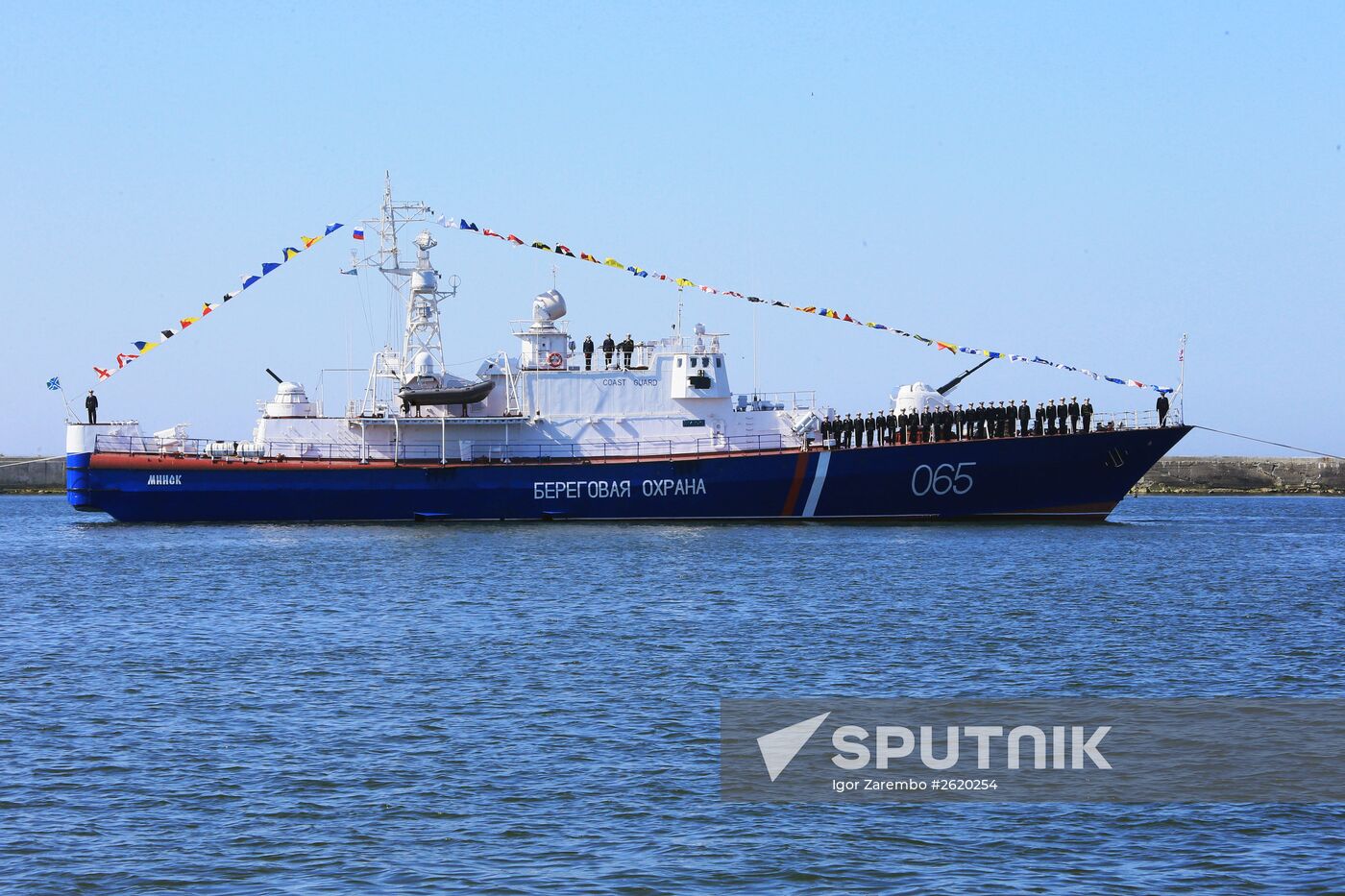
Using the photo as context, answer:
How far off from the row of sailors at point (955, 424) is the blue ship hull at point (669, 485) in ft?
2.17

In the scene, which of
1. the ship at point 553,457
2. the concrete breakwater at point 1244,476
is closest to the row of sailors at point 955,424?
the ship at point 553,457

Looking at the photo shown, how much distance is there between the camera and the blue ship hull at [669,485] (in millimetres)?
45875

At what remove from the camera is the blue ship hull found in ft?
151

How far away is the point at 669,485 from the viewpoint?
1909 inches

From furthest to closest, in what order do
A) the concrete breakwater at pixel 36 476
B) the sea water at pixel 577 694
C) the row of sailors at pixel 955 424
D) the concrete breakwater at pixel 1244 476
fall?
the concrete breakwater at pixel 36 476 → the concrete breakwater at pixel 1244 476 → the row of sailors at pixel 955 424 → the sea water at pixel 577 694

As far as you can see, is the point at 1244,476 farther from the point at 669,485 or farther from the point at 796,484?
the point at 669,485

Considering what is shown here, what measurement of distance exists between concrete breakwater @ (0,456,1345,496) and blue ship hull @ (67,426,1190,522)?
2121 inches

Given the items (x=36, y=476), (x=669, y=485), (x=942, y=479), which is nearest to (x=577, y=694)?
(x=942, y=479)

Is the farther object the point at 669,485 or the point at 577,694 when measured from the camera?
the point at 669,485

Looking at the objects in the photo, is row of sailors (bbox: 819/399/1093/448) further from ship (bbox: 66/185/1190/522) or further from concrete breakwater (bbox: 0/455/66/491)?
concrete breakwater (bbox: 0/455/66/491)

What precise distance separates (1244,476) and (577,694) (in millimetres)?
91719

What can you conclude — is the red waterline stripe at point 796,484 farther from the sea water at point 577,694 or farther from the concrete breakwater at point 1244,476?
the concrete breakwater at point 1244,476

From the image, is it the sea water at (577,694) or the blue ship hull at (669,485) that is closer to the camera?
the sea water at (577,694)

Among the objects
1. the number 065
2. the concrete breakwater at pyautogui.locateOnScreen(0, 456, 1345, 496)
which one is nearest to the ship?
the number 065
